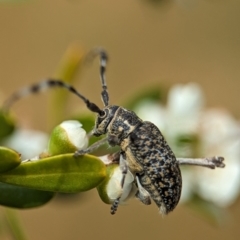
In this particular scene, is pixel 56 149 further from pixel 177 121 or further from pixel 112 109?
pixel 177 121

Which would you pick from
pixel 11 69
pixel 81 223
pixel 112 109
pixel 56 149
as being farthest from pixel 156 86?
pixel 11 69

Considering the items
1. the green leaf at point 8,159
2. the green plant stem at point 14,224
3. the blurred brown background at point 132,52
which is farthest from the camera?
the blurred brown background at point 132,52

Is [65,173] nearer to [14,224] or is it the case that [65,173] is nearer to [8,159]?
[8,159]

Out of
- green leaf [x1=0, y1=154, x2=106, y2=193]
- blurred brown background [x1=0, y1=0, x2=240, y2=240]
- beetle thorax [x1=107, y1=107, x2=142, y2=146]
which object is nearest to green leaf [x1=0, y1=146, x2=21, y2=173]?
green leaf [x1=0, y1=154, x2=106, y2=193]

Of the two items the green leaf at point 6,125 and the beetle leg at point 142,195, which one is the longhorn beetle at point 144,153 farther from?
the green leaf at point 6,125

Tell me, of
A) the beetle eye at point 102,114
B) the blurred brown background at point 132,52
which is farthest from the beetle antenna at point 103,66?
the blurred brown background at point 132,52

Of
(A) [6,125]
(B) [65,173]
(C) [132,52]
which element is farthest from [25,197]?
(C) [132,52]
